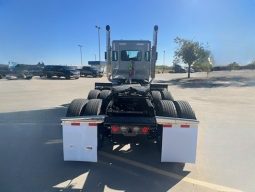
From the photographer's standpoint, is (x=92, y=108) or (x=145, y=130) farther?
(x=92, y=108)

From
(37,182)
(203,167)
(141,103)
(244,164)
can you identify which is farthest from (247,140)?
(37,182)

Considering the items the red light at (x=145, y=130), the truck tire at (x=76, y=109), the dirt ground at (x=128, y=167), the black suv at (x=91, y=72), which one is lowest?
the dirt ground at (x=128, y=167)

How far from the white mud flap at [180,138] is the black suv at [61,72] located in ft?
99.6

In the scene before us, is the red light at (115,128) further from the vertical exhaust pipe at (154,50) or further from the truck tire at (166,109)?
the vertical exhaust pipe at (154,50)


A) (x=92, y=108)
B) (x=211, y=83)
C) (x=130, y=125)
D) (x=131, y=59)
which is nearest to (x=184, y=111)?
(x=130, y=125)

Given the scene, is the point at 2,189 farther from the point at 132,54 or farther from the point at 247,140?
the point at 132,54

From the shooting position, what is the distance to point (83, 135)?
16.2ft

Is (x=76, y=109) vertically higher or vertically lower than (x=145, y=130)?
higher

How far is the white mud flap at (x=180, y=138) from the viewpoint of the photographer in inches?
194

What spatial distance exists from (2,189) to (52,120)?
5.05 metres

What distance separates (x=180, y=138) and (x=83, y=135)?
5.62ft

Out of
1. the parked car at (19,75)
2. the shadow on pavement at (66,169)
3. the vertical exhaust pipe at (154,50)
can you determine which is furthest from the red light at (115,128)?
the parked car at (19,75)

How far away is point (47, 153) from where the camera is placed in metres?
5.84

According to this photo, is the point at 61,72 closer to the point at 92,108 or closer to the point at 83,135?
the point at 92,108
